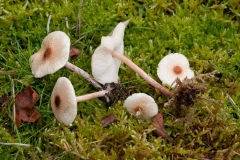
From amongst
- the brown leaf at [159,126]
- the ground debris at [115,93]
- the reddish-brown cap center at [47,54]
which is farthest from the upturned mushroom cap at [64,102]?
the brown leaf at [159,126]

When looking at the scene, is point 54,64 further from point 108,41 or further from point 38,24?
point 38,24

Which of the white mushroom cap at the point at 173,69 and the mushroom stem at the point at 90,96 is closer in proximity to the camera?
the mushroom stem at the point at 90,96

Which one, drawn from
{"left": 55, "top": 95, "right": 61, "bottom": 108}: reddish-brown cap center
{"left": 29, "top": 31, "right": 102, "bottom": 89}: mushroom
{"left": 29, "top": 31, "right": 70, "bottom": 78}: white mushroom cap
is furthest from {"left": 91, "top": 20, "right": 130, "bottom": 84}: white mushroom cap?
{"left": 55, "top": 95, "right": 61, "bottom": 108}: reddish-brown cap center

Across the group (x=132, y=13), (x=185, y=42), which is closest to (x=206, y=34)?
(x=185, y=42)

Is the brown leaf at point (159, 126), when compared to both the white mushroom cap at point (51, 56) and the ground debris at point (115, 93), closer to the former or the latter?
the ground debris at point (115, 93)

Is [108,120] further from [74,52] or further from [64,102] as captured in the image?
[74,52]

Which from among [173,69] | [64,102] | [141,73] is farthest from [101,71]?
[173,69]

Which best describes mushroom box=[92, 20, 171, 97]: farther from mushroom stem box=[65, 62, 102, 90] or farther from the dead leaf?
the dead leaf
